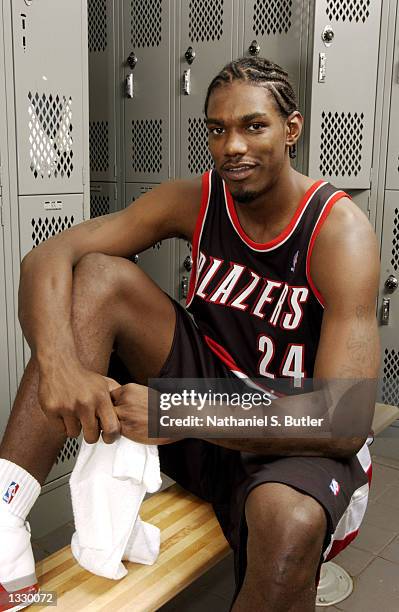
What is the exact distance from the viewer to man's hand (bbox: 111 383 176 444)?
1519 mm

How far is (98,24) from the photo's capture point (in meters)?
4.13

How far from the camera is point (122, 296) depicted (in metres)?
1.74

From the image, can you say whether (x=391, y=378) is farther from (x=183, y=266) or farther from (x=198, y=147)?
(x=198, y=147)

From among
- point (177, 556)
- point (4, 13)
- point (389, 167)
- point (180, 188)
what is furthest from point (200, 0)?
point (177, 556)

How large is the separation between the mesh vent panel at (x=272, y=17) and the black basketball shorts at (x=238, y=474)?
2.06m

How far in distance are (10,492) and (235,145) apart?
1023 mm

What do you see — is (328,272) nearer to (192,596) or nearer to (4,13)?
(192,596)

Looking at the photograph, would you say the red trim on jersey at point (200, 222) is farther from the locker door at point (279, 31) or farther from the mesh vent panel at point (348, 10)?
the mesh vent panel at point (348, 10)

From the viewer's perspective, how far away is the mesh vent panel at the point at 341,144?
130 inches

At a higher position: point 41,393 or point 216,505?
point 41,393

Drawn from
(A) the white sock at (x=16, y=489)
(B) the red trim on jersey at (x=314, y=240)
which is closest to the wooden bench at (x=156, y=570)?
(A) the white sock at (x=16, y=489)

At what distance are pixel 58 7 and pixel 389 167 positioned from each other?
1792 millimetres

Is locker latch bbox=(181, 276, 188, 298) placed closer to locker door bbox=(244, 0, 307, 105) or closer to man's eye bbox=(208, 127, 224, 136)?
locker door bbox=(244, 0, 307, 105)

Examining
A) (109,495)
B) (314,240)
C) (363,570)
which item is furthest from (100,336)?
(363,570)
